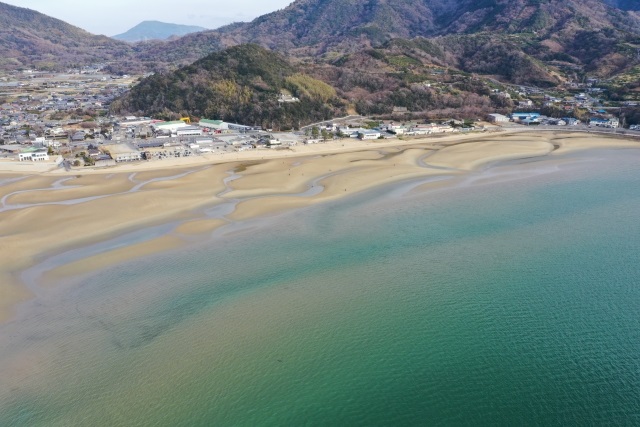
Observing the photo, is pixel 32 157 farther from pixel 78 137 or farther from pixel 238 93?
pixel 238 93

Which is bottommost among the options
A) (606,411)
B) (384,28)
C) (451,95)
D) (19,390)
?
(606,411)

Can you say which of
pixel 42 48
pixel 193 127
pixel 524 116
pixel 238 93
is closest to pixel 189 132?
pixel 193 127

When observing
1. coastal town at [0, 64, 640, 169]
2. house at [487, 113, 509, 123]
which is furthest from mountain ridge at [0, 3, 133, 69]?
house at [487, 113, 509, 123]

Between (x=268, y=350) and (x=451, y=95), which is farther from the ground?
(x=451, y=95)

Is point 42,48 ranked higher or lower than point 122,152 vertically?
higher

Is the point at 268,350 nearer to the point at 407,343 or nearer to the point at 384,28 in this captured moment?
the point at 407,343

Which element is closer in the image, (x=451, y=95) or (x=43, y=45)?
(x=451, y=95)

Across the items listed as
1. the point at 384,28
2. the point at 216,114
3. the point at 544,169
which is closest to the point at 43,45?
the point at 384,28

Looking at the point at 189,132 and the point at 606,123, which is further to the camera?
the point at 606,123
